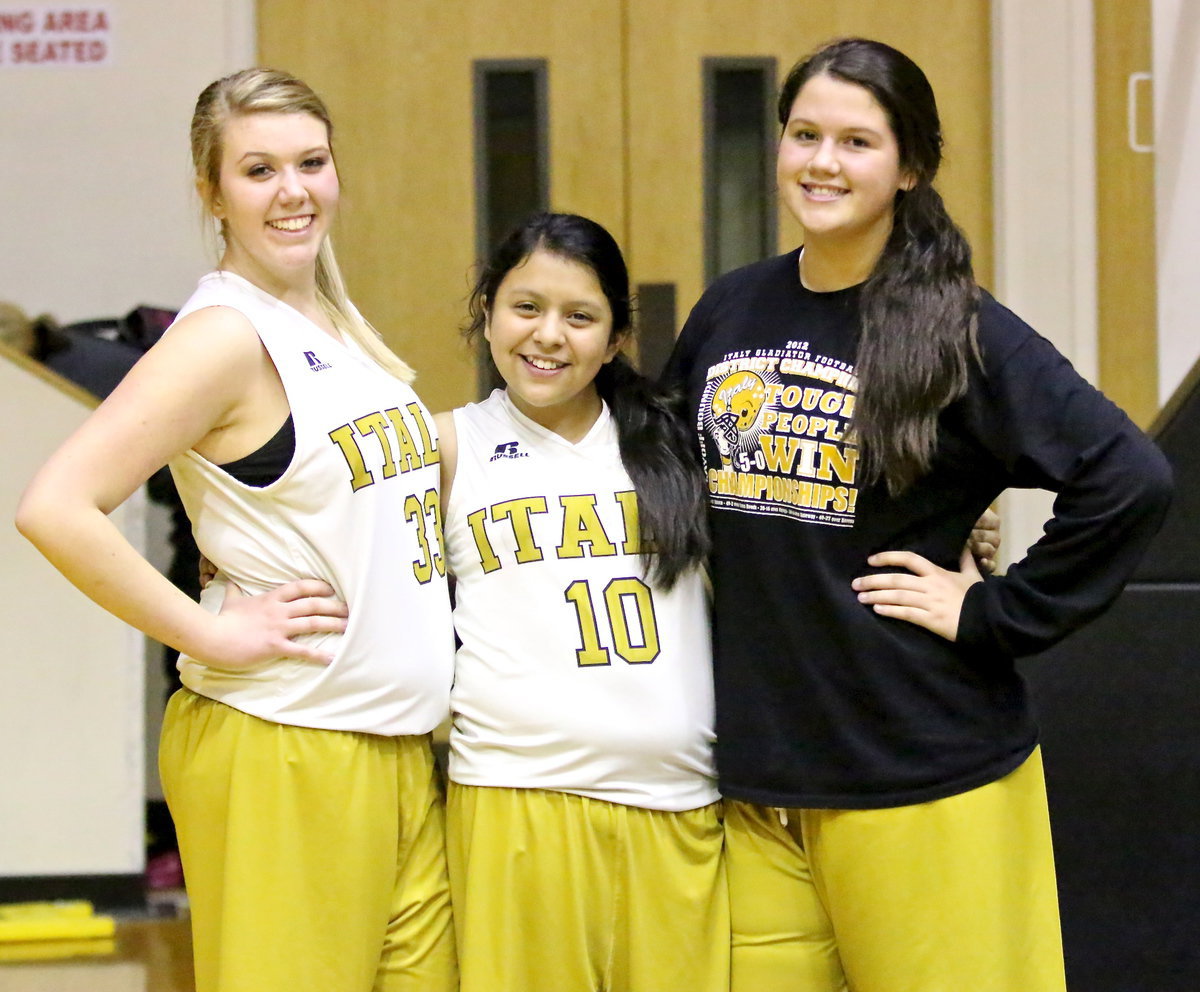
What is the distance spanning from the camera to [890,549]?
1631 millimetres

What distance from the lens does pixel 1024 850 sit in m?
1.63

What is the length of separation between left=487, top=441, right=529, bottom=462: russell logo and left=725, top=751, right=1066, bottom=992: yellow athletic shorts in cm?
55

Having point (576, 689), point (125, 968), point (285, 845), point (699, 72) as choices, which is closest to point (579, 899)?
point (576, 689)

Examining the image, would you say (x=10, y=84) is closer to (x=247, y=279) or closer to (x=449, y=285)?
(x=449, y=285)

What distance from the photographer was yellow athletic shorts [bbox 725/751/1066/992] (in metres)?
1.59

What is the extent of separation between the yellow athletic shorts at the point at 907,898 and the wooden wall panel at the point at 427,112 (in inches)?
78.4

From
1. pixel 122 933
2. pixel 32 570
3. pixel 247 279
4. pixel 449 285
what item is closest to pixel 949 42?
pixel 449 285

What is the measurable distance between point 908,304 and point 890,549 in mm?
295

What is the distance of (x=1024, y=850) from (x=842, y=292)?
717 millimetres

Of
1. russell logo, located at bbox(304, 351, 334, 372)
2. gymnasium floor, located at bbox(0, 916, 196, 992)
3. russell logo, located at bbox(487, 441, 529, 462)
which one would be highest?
russell logo, located at bbox(304, 351, 334, 372)

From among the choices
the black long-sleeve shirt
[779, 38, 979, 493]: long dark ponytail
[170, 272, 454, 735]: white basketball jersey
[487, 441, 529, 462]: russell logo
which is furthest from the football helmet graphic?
[170, 272, 454, 735]: white basketball jersey

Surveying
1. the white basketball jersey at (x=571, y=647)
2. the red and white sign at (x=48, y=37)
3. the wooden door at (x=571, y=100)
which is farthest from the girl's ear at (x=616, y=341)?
the red and white sign at (x=48, y=37)

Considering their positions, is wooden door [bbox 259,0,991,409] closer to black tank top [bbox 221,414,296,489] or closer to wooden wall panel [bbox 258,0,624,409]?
wooden wall panel [bbox 258,0,624,409]

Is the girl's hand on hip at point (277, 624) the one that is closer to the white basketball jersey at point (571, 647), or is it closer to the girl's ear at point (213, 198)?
the white basketball jersey at point (571, 647)
